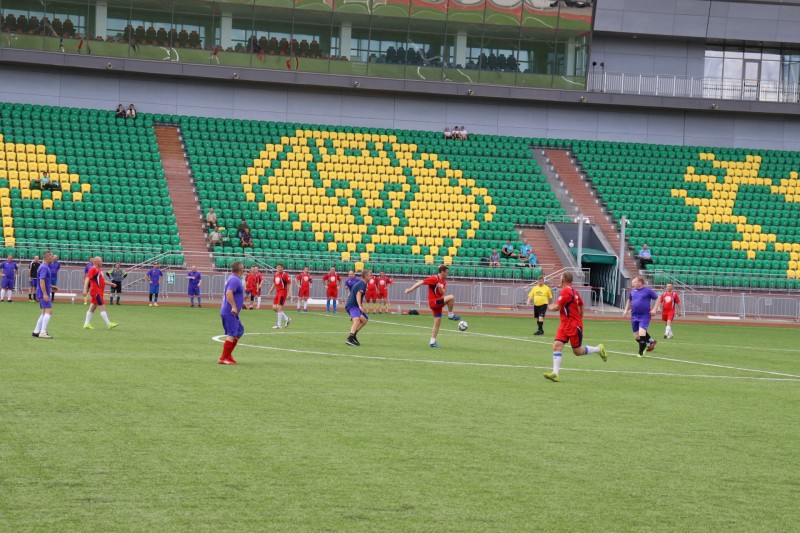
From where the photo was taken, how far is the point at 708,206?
179 ft

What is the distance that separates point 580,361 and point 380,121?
37.4 metres

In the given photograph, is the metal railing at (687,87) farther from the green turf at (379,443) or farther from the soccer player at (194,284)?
the green turf at (379,443)

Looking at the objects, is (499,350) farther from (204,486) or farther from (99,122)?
(99,122)

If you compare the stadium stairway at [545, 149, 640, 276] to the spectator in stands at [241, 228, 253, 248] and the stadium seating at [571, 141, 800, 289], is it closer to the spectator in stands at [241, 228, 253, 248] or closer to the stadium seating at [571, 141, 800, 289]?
the stadium seating at [571, 141, 800, 289]

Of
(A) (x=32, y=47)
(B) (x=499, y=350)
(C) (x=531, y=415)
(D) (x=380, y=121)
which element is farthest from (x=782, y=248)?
(C) (x=531, y=415)

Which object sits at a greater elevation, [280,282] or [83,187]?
[83,187]

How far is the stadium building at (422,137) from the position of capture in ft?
157

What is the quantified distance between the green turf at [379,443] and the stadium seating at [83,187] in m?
23.3

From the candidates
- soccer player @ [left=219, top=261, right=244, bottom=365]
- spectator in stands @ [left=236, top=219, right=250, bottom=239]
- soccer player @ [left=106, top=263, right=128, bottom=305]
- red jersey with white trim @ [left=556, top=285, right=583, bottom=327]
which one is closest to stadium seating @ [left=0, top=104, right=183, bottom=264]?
spectator in stands @ [left=236, top=219, right=250, bottom=239]

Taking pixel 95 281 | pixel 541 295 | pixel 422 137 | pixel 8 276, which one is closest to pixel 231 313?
pixel 95 281

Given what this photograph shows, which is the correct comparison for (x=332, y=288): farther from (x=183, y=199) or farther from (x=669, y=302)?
(x=669, y=302)

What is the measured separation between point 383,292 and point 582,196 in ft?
56.9

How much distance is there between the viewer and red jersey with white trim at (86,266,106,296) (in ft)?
87.3

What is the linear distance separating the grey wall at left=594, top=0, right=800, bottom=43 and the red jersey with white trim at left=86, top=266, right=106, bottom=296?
3895 centimetres
